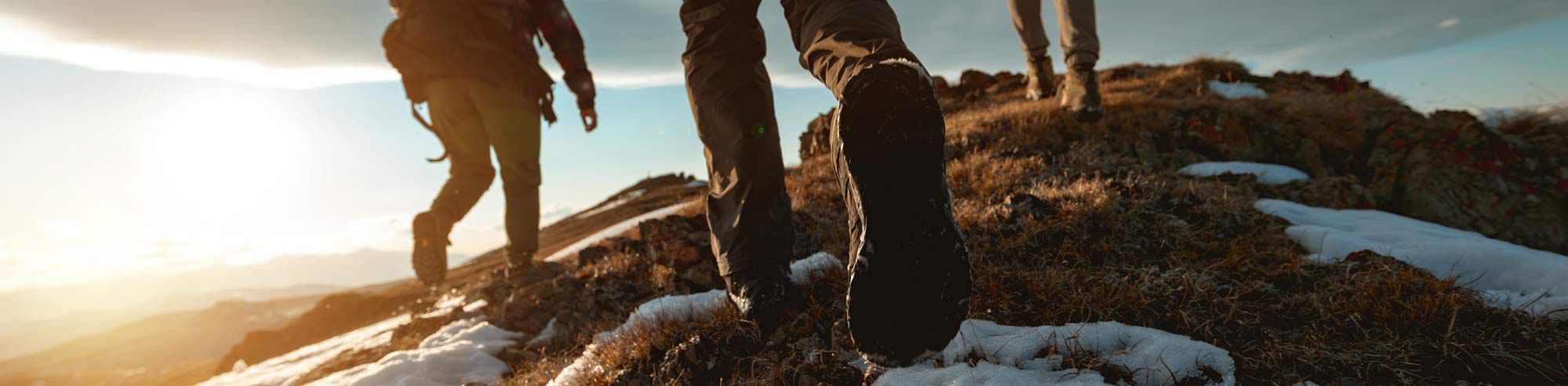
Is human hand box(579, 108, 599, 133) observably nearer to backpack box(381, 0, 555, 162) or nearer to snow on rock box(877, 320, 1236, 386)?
backpack box(381, 0, 555, 162)

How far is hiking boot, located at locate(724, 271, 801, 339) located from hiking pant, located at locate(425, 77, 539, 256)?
3180 millimetres

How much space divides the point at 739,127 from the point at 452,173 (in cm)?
369

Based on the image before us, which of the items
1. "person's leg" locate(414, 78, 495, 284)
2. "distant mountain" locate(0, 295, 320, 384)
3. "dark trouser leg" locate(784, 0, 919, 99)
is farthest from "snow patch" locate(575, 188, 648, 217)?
"distant mountain" locate(0, 295, 320, 384)

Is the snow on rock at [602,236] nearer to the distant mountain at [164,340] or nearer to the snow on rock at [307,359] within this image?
the snow on rock at [307,359]

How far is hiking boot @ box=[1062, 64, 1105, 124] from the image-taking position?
5.23 metres

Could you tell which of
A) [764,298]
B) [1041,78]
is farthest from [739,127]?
[1041,78]

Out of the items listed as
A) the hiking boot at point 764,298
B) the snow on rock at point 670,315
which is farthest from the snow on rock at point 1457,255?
the hiking boot at point 764,298

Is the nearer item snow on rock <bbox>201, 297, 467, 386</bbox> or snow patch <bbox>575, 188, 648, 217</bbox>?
snow on rock <bbox>201, 297, 467, 386</bbox>

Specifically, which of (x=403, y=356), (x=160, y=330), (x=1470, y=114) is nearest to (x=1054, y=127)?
(x=1470, y=114)

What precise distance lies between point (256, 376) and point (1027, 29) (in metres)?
7.41

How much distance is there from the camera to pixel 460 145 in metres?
4.46

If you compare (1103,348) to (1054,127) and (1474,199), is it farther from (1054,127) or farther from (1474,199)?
(1474,199)

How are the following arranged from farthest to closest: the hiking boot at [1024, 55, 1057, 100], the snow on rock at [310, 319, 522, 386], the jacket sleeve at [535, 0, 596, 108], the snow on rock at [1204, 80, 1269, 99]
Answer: the snow on rock at [1204, 80, 1269, 99] → the hiking boot at [1024, 55, 1057, 100] → the jacket sleeve at [535, 0, 596, 108] → the snow on rock at [310, 319, 522, 386]

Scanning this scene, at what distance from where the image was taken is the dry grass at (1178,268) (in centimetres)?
150
